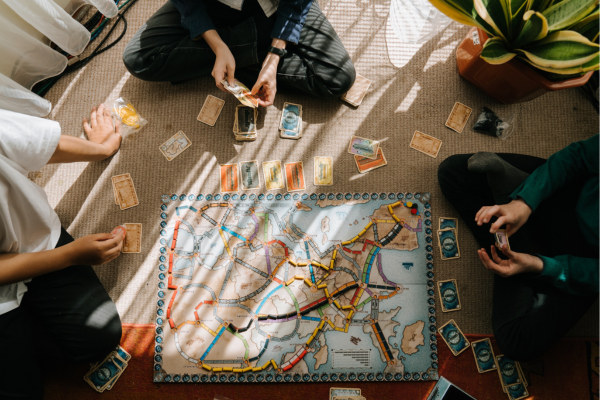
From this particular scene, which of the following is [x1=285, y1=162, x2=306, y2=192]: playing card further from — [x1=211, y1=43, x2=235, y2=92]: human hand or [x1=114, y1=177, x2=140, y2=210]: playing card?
[x1=114, y1=177, x2=140, y2=210]: playing card

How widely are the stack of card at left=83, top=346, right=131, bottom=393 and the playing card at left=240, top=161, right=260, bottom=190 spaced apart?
77 centimetres

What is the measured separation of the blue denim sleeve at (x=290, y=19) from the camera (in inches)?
55.0

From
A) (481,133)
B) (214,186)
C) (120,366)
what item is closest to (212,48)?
(214,186)

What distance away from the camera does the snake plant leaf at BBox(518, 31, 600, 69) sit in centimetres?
106

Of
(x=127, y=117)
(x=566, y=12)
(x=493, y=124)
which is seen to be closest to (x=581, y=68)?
(x=566, y=12)

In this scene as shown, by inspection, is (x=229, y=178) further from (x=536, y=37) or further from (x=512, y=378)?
(x=512, y=378)

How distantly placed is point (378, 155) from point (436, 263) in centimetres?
47

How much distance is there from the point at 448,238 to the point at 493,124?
0.50 m

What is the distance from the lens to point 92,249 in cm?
126

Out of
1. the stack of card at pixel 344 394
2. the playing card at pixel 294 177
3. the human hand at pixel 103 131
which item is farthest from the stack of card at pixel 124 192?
the stack of card at pixel 344 394

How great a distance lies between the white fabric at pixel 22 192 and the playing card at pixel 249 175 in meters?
0.63

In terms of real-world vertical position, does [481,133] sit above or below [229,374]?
above

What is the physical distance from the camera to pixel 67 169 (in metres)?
1.55

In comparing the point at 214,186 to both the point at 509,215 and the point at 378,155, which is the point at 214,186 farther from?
the point at 509,215
